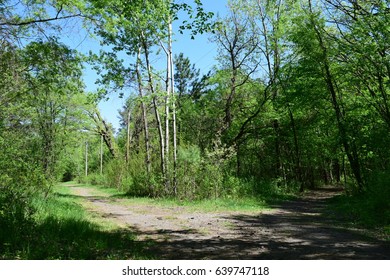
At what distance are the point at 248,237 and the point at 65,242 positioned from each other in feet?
12.8

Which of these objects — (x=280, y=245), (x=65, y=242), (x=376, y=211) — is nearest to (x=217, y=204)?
(x=376, y=211)

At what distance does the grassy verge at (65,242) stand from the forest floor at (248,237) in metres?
0.46

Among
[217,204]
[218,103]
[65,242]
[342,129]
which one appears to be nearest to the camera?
[65,242]

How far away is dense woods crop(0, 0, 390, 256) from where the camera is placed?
8961mm

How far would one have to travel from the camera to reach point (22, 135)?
12539 mm

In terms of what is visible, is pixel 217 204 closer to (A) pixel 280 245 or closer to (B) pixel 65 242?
(A) pixel 280 245

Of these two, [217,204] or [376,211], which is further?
[217,204]

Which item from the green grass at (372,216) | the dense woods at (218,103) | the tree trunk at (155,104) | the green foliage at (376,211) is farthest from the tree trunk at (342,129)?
the tree trunk at (155,104)

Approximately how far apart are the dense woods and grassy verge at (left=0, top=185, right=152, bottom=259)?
0.18 metres

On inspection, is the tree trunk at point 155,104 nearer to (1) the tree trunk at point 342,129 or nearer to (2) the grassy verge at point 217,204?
(2) the grassy verge at point 217,204

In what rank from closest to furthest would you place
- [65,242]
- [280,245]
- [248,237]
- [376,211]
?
[65,242]
[280,245]
[248,237]
[376,211]

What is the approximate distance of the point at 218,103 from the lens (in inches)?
985

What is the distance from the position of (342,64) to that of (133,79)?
1100 cm

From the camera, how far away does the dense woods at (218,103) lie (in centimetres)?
896
